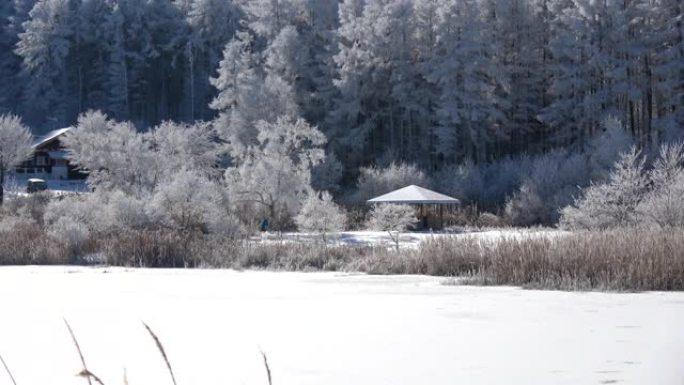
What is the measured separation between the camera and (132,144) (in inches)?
1465

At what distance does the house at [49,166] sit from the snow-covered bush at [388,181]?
2530 centimetres

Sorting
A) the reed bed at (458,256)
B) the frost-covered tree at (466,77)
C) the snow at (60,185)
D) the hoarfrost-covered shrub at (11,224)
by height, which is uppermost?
the frost-covered tree at (466,77)

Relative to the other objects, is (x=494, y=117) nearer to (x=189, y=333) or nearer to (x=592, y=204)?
(x=592, y=204)

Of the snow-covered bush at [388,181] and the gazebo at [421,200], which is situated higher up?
the snow-covered bush at [388,181]

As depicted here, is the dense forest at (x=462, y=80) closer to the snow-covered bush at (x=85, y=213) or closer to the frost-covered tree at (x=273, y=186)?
the frost-covered tree at (x=273, y=186)

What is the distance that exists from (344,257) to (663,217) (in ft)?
30.3

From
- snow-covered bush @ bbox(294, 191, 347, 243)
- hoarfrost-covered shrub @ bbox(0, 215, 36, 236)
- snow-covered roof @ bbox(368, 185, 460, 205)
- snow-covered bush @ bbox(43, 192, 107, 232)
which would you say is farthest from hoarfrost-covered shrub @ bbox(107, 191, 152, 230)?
snow-covered roof @ bbox(368, 185, 460, 205)

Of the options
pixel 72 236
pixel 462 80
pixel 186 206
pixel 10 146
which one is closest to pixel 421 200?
pixel 186 206

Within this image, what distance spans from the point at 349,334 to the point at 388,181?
106 ft

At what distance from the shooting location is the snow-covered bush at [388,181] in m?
41.0

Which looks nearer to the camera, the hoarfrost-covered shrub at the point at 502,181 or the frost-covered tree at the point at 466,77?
the hoarfrost-covered shrub at the point at 502,181

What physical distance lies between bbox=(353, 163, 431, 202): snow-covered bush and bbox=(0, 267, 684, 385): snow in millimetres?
26984

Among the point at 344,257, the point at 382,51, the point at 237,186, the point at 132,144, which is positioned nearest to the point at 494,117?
the point at 382,51

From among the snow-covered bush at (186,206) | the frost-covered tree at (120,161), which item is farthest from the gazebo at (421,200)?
the frost-covered tree at (120,161)
